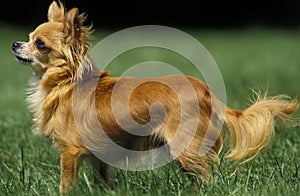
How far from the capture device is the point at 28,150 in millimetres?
5055

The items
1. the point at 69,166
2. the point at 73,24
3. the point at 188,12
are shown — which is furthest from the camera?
the point at 188,12

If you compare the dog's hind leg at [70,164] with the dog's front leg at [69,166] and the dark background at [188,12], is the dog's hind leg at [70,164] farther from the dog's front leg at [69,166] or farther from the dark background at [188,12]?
the dark background at [188,12]

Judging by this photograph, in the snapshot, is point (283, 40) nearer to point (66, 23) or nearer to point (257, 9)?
point (257, 9)

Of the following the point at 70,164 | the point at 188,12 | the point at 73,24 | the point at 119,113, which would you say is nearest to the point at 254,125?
the point at 119,113

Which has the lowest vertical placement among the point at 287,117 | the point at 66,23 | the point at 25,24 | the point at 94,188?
the point at 25,24

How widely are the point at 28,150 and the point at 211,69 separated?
5419 mm

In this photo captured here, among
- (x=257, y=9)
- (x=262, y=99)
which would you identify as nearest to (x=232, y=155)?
(x=262, y=99)

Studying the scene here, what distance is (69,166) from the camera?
12.9 feet

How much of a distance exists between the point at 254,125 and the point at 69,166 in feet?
4.13

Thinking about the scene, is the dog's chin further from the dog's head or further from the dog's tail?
the dog's tail

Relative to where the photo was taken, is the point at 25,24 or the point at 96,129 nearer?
the point at 96,129

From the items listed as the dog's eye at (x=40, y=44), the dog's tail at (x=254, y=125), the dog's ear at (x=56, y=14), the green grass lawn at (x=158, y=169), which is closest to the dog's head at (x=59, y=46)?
the dog's eye at (x=40, y=44)

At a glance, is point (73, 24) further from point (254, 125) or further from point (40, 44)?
point (254, 125)

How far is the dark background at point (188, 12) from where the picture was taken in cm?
1981
